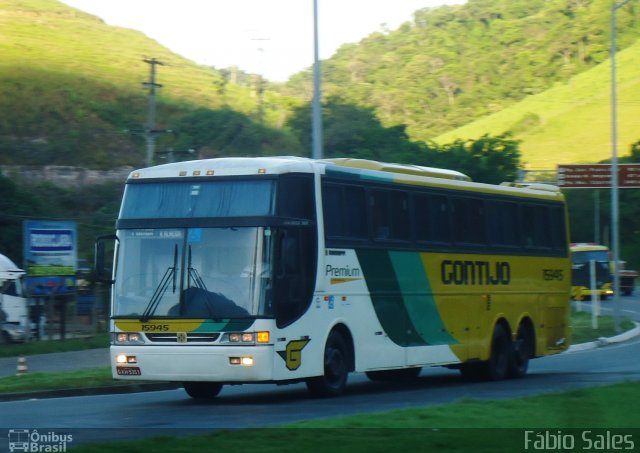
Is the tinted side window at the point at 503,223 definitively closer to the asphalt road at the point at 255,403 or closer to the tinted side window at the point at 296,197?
the asphalt road at the point at 255,403

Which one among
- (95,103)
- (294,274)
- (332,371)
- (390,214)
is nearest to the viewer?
(294,274)

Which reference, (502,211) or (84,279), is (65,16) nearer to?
(84,279)

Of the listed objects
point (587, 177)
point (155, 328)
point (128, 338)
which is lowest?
point (128, 338)

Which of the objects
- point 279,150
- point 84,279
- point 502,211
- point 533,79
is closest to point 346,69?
point 533,79

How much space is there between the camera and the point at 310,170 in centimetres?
1590

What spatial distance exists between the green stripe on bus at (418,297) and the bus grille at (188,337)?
3.76m

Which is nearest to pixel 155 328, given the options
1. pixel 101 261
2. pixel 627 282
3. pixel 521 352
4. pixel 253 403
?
pixel 101 261

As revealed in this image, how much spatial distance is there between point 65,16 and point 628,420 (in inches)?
5767

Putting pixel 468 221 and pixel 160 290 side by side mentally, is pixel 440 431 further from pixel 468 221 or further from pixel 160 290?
pixel 468 221

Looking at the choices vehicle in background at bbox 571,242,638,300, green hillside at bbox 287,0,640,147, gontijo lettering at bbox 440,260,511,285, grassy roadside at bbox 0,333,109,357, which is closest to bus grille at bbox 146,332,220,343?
gontijo lettering at bbox 440,260,511,285

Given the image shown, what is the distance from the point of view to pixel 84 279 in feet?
130

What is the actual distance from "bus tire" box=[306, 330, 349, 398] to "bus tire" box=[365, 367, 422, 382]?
145 inches

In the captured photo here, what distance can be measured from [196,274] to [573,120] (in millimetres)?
128923

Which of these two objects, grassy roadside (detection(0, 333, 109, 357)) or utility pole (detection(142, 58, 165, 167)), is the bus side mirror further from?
utility pole (detection(142, 58, 165, 167))
